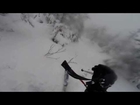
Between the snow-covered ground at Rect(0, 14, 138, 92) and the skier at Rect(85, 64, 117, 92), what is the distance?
3245 mm

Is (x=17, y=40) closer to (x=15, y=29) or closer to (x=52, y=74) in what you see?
(x=15, y=29)

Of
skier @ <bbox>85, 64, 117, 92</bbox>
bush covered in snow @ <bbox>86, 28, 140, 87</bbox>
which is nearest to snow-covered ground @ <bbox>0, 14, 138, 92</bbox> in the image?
bush covered in snow @ <bbox>86, 28, 140, 87</bbox>

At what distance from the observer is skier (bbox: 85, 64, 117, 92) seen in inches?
112

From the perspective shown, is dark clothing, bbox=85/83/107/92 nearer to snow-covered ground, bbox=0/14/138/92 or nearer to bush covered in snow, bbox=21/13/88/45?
snow-covered ground, bbox=0/14/138/92

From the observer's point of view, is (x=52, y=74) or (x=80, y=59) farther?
(x=80, y=59)

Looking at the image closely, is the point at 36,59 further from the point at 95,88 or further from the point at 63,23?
the point at 95,88

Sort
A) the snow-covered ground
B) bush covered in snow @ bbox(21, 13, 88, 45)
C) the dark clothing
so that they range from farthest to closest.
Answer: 1. bush covered in snow @ bbox(21, 13, 88, 45)
2. the snow-covered ground
3. the dark clothing

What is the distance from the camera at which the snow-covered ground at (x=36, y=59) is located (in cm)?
574

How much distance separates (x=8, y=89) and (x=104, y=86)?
345 cm

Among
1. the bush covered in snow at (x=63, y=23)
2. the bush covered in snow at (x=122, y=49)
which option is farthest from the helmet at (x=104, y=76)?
the bush covered in snow at (x=122, y=49)

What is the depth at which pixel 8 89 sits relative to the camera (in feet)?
17.3

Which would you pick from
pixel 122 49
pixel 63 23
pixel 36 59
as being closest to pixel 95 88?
pixel 36 59

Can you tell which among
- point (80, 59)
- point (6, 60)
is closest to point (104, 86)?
point (6, 60)

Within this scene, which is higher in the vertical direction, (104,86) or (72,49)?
(104,86)
